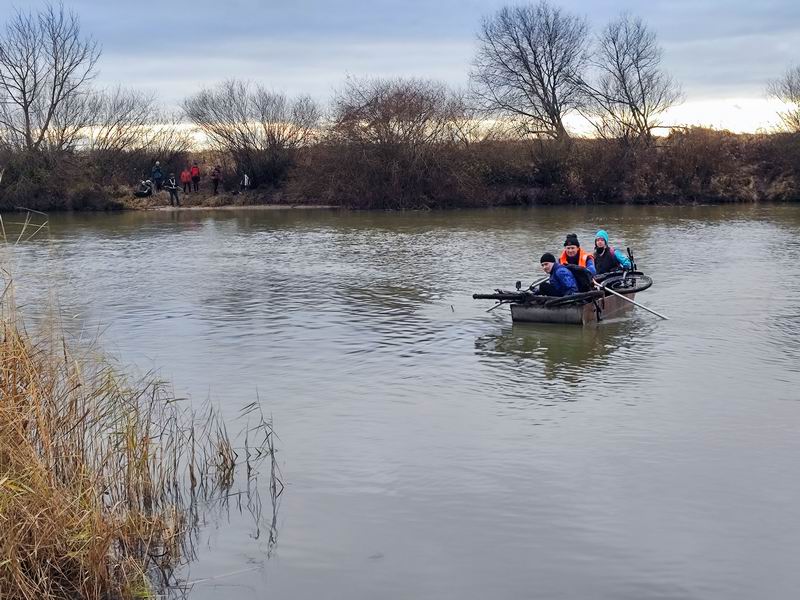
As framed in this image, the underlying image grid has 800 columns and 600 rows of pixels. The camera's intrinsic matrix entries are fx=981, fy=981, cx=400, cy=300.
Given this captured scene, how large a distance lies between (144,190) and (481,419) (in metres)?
36.8

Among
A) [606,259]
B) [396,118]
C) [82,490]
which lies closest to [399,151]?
[396,118]

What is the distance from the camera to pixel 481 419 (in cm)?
919

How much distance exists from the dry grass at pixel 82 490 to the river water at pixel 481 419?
1.15ft

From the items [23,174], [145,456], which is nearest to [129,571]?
[145,456]

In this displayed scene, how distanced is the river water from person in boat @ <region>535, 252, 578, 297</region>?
0.56m

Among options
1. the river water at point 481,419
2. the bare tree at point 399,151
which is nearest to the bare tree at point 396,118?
the bare tree at point 399,151

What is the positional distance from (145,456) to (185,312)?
9003 mm

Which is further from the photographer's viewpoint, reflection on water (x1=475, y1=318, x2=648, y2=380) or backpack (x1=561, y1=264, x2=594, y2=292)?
backpack (x1=561, y1=264, x2=594, y2=292)

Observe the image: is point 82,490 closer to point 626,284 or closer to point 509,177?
point 626,284

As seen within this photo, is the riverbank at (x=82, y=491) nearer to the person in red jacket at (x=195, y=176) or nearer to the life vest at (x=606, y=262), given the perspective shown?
the life vest at (x=606, y=262)

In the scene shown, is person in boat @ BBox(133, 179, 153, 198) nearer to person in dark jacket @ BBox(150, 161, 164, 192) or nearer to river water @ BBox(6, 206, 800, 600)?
person in dark jacket @ BBox(150, 161, 164, 192)

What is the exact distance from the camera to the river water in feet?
19.9

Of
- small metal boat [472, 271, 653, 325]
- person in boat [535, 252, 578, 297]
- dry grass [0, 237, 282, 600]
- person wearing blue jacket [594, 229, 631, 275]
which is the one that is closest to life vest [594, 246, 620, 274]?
person wearing blue jacket [594, 229, 631, 275]

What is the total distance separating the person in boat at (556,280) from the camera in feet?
43.8
